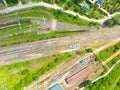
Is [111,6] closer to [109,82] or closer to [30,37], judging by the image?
[109,82]

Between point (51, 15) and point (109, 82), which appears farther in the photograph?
point (51, 15)


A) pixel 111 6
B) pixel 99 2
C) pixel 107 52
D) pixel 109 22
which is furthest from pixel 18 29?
pixel 111 6

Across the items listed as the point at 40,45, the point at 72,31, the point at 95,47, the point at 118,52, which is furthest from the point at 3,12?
the point at 118,52

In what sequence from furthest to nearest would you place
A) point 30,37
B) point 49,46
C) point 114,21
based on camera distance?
point 114,21
point 49,46
point 30,37

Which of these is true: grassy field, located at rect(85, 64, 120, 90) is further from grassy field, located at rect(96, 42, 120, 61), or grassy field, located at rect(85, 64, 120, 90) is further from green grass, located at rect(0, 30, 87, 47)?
green grass, located at rect(0, 30, 87, 47)

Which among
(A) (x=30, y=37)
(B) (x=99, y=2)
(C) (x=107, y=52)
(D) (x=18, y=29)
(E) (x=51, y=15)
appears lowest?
(C) (x=107, y=52)

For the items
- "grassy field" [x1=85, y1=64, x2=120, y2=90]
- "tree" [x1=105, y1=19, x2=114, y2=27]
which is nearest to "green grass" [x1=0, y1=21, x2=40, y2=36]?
"tree" [x1=105, y1=19, x2=114, y2=27]

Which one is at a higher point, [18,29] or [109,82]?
[18,29]
